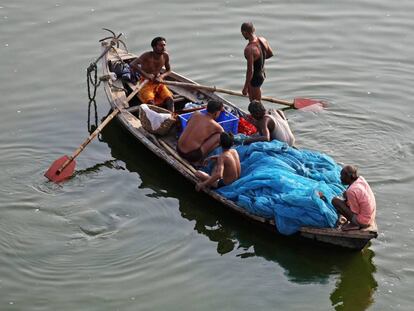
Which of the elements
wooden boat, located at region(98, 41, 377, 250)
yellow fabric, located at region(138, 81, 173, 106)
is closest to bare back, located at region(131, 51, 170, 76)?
yellow fabric, located at region(138, 81, 173, 106)

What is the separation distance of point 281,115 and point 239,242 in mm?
2350

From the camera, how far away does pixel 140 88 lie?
1363cm

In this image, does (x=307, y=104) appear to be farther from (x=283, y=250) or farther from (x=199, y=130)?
(x=283, y=250)

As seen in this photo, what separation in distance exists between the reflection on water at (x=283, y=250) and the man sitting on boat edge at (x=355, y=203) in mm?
674

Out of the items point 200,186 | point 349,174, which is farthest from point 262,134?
point 349,174

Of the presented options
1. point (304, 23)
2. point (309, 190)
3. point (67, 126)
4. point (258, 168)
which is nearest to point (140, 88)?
point (67, 126)

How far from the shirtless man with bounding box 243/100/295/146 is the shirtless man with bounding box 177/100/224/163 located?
487 mm

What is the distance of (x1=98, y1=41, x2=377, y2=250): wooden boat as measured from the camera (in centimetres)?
1062

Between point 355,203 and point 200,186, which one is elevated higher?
point 355,203

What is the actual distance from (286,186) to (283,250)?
91cm

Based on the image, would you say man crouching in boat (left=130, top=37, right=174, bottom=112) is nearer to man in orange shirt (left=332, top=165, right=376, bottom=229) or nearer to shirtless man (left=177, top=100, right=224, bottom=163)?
shirtless man (left=177, top=100, right=224, bottom=163)

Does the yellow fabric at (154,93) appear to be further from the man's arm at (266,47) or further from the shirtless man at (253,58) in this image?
the man's arm at (266,47)

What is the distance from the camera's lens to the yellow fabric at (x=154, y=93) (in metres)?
13.9

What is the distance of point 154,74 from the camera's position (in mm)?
13969
